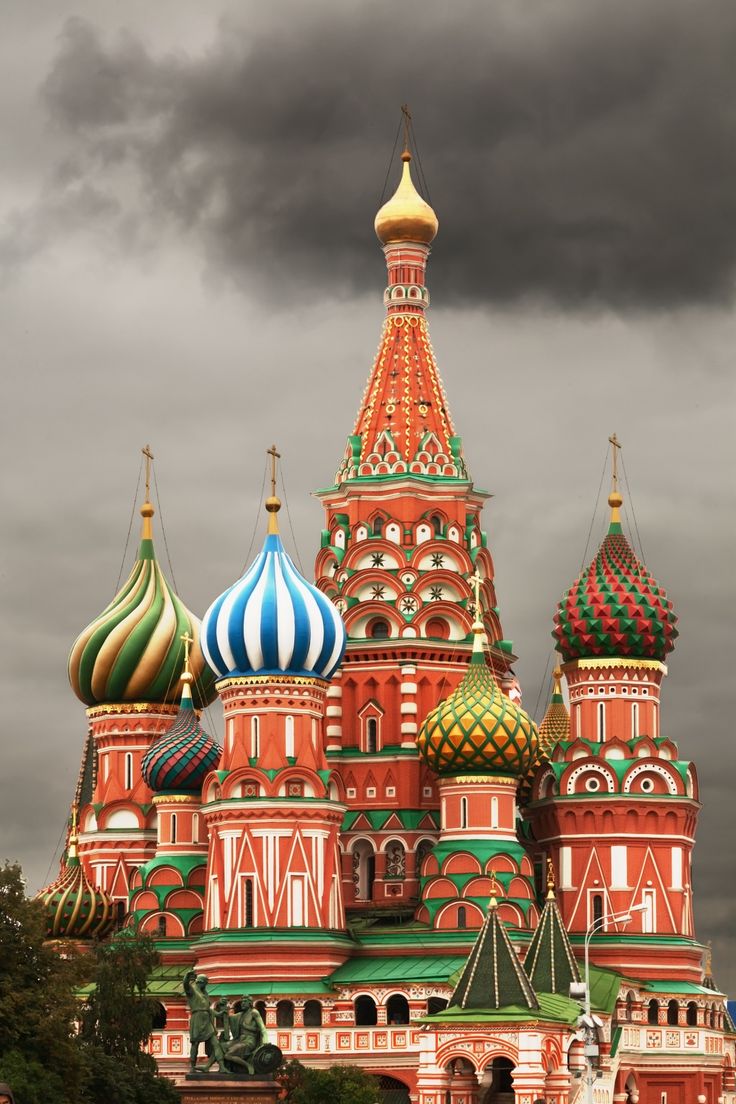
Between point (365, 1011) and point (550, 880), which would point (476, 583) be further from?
point (365, 1011)

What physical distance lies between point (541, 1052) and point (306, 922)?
26.5 feet

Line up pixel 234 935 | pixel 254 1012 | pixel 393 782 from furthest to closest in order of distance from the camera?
1. pixel 393 782
2. pixel 234 935
3. pixel 254 1012

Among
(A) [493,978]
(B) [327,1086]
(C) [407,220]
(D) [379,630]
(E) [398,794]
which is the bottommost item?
(B) [327,1086]

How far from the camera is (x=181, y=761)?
6494cm

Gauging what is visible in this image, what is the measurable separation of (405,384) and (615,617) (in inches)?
315

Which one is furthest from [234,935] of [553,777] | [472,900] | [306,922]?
[553,777]

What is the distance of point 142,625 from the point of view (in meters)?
Result: 69.6

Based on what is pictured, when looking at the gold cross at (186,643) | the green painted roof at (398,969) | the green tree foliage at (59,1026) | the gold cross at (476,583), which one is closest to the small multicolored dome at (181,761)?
the gold cross at (186,643)

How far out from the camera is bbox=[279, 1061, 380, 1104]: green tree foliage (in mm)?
56125

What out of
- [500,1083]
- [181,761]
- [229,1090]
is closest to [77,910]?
[181,761]

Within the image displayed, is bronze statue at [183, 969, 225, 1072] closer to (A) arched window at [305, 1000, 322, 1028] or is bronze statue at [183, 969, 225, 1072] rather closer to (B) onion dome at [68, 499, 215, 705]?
(A) arched window at [305, 1000, 322, 1028]

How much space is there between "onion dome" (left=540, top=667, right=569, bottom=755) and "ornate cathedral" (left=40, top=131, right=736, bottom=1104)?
3698 mm

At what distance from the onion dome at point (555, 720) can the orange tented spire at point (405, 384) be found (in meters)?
8.57

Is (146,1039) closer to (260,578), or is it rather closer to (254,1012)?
(254,1012)
